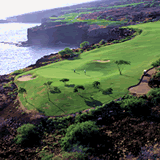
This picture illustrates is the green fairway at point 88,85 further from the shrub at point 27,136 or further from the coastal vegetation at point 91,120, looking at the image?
the shrub at point 27,136

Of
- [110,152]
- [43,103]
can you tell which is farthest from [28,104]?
[110,152]

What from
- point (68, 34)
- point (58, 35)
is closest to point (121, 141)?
point (68, 34)

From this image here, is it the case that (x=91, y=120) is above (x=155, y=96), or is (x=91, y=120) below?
below

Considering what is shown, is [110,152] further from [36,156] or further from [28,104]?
[28,104]

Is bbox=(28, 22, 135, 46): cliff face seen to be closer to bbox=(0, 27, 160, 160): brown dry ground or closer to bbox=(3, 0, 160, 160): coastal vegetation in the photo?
bbox=(3, 0, 160, 160): coastal vegetation

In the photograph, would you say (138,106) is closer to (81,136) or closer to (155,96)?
(155,96)

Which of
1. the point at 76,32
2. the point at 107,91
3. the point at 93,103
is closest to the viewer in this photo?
the point at 93,103
